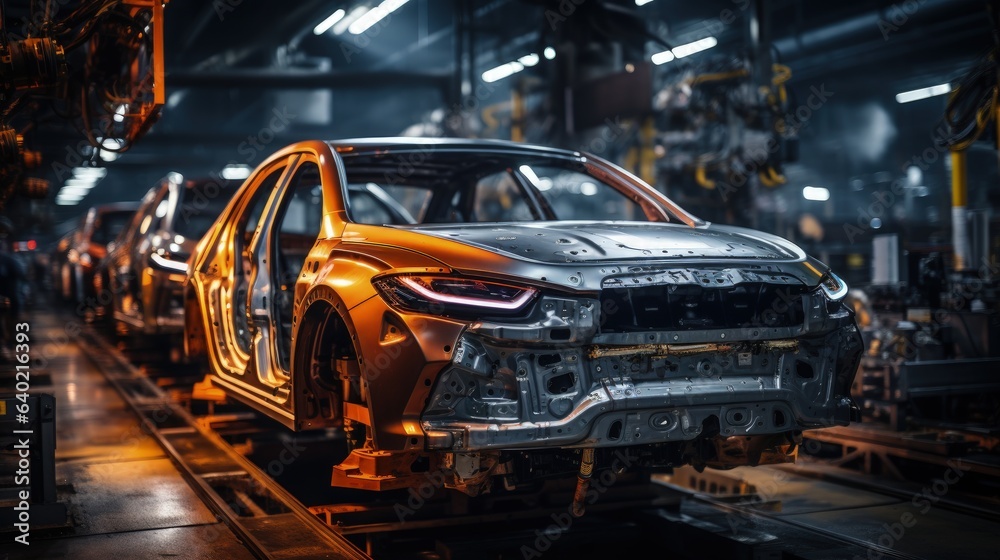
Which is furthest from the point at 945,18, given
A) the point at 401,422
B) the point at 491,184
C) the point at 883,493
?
the point at 401,422

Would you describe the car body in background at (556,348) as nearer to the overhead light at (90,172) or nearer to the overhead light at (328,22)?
the overhead light at (328,22)

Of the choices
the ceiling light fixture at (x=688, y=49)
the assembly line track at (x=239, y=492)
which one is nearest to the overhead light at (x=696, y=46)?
the ceiling light fixture at (x=688, y=49)

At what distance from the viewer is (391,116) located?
24344 millimetres

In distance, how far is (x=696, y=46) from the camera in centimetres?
1659

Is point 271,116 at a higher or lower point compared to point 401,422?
higher

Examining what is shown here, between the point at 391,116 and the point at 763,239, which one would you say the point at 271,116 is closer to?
the point at 391,116

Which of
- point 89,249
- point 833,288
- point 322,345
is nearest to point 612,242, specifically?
point 833,288

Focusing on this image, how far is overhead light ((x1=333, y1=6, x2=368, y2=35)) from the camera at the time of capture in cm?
1513

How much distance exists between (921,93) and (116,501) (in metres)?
17.8

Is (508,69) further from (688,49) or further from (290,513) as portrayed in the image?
(290,513)

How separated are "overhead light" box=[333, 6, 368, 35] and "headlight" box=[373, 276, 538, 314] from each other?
12.5 metres

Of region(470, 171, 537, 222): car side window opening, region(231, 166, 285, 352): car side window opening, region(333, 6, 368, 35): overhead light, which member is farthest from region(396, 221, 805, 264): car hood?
region(333, 6, 368, 35): overhead light

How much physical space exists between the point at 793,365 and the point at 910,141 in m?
18.3

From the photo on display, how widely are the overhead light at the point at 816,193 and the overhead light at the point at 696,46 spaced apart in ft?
25.3
